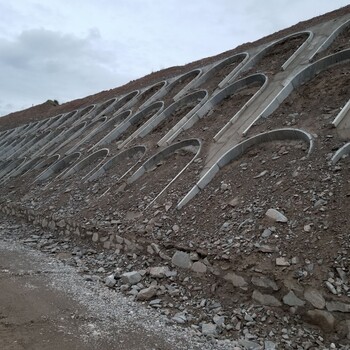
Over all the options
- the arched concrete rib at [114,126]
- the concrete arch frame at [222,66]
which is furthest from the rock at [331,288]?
the arched concrete rib at [114,126]

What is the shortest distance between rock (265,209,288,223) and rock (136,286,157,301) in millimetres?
2424

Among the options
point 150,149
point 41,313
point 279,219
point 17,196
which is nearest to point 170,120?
point 150,149

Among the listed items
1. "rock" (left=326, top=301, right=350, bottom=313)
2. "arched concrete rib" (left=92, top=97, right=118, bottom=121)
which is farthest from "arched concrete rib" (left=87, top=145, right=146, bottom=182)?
"arched concrete rib" (left=92, top=97, right=118, bottom=121)

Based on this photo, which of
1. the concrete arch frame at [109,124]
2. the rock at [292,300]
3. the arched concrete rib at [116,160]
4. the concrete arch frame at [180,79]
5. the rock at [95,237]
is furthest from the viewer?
the concrete arch frame at [180,79]

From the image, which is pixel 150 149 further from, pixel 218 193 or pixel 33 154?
pixel 33 154

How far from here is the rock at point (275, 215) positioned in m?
6.10

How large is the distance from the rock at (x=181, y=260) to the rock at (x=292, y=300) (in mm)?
1897

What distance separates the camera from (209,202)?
7777 mm

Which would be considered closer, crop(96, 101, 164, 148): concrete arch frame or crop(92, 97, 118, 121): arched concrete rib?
crop(96, 101, 164, 148): concrete arch frame

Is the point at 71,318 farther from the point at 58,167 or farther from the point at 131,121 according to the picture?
the point at 131,121

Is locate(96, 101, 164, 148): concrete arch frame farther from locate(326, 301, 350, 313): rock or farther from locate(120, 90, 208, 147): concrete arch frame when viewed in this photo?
locate(326, 301, 350, 313): rock

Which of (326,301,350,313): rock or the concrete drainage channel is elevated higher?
the concrete drainage channel

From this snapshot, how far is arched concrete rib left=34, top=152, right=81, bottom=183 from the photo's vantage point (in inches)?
604

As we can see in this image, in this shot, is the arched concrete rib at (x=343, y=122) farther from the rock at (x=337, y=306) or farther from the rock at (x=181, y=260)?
the rock at (x=181, y=260)
